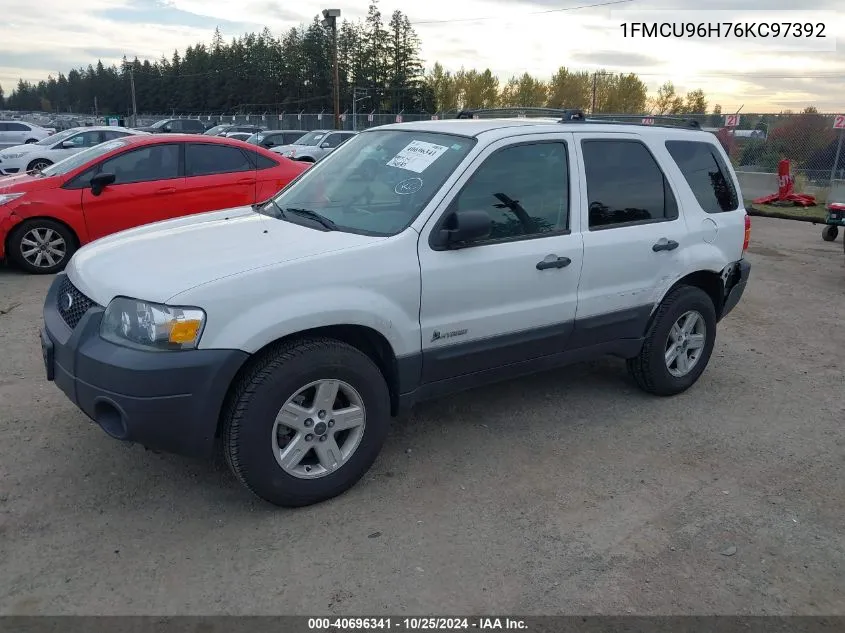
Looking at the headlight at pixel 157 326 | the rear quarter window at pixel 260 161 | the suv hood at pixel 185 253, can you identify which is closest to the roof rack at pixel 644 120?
the suv hood at pixel 185 253

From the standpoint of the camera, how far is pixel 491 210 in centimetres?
383

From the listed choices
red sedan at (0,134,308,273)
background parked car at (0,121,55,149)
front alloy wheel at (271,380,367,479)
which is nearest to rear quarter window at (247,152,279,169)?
red sedan at (0,134,308,273)

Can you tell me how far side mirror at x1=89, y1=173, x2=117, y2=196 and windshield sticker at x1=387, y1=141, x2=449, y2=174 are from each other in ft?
16.6

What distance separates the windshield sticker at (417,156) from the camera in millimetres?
3902

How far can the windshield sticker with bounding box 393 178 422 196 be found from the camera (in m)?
3.78

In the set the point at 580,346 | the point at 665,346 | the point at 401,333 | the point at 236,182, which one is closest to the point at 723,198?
the point at 665,346

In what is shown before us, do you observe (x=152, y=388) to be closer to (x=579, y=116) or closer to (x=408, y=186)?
(x=408, y=186)

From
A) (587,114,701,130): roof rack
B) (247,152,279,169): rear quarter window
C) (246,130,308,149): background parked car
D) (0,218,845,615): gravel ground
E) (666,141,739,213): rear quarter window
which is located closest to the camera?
(0,218,845,615): gravel ground

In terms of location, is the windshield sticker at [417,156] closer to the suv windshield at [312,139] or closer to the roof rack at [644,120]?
the roof rack at [644,120]

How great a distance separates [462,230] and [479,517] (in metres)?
1.41

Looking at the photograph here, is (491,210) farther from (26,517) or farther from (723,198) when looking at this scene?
(26,517)

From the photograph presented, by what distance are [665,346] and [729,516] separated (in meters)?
1.52

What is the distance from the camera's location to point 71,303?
3.48 meters

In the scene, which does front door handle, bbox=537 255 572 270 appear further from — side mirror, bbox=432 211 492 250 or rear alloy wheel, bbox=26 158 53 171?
rear alloy wheel, bbox=26 158 53 171
